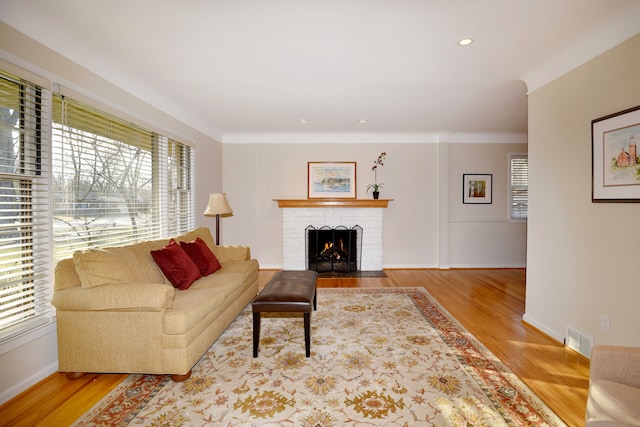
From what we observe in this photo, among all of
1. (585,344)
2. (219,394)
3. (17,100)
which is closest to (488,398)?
(585,344)

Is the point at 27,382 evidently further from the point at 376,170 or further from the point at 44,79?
the point at 376,170

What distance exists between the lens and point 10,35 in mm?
2070

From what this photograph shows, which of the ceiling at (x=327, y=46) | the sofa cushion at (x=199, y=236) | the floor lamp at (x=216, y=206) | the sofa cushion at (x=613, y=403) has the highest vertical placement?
the ceiling at (x=327, y=46)

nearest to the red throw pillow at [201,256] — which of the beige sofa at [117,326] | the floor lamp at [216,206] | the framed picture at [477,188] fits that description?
the floor lamp at [216,206]

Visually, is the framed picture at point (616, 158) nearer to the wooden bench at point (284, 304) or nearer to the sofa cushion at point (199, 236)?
the wooden bench at point (284, 304)

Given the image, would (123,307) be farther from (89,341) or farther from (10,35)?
(10,35)

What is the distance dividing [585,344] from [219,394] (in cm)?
289

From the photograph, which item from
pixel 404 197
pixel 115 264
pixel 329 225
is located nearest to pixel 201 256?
pixel 115 264

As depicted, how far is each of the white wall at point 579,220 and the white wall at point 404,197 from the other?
8.92 ft

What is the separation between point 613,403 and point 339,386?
145 centimetres

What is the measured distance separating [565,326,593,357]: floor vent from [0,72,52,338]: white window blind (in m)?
4.18

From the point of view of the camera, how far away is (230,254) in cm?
421

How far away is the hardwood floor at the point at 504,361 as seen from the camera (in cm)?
193

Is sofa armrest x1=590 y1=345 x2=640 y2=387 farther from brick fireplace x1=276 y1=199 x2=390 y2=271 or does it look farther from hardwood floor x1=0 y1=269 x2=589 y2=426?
brick fireplace x1=276 y1=199 x2=390 y2=271
